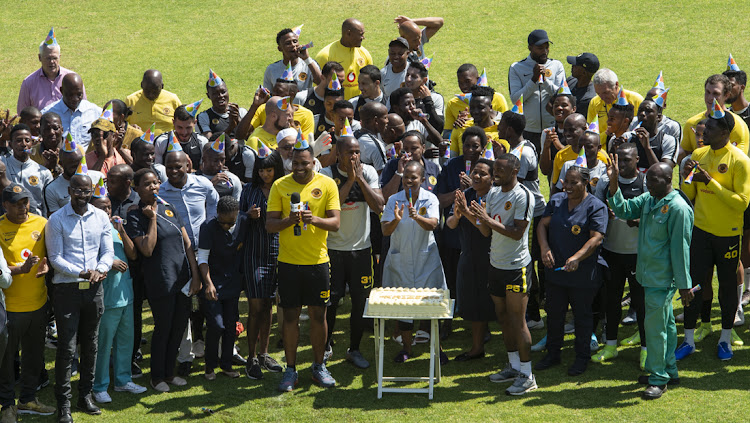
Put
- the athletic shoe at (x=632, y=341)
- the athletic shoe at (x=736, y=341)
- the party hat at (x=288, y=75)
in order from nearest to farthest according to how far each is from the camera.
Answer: the athletic shoe at (x=736, y=341) < the athletic shoe at (x=632, y=341) < the party hat at (x=288, y=75)

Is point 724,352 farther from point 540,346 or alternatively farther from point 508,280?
point 508,280

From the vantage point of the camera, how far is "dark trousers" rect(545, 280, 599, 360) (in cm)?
825

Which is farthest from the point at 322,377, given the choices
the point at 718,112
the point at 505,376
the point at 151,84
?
the point at 151,84

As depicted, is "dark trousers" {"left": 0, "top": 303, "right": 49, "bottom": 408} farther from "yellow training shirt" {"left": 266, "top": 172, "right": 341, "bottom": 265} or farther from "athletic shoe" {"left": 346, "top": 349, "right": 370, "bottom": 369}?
"athletic shoe" {"left": 346, "top": 349, "right": 370, "bottom": 369}

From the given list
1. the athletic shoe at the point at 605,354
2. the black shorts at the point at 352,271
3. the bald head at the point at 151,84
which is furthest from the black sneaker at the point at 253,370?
the bald head at the point at 151,84

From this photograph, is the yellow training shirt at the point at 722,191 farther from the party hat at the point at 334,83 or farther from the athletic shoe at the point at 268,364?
the athletic shoe at the point at 268,364

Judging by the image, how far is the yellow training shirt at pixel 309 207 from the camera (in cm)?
789

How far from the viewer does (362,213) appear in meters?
8.56

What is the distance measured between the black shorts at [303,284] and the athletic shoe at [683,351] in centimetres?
346

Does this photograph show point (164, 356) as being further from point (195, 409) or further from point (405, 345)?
point (405, 345)

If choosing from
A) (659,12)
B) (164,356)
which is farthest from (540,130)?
(659,12)

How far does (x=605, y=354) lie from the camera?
8.60 metres

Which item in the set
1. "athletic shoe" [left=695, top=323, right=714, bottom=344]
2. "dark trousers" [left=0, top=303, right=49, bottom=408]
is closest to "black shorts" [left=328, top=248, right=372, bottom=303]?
"dark trousers" [left=0, top=303, right=49, bottom=408]

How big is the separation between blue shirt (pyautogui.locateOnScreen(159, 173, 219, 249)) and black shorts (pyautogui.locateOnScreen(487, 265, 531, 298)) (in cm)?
274
